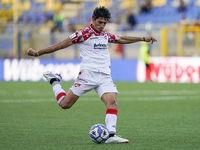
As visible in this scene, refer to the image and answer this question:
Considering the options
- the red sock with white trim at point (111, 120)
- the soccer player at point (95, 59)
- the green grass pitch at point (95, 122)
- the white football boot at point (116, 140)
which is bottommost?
the green grass pitch at point (95, 122)

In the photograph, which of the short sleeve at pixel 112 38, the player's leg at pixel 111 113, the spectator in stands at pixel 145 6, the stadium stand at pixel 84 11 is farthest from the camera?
the spectator in stands at pixel 145 6

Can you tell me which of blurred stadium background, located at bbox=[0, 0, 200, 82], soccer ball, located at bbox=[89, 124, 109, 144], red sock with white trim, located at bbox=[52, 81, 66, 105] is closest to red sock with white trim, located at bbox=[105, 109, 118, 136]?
soccer ball, located at bbox=[89, 124, 109, 144]

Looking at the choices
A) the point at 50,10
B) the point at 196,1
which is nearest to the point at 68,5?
the point at 50,10

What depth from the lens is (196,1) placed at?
27938 millimetres

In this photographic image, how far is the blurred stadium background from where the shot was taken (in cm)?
2177

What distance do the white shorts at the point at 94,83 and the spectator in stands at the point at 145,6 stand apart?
2296cm

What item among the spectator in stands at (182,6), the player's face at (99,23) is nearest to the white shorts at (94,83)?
the player's face at (99,23)

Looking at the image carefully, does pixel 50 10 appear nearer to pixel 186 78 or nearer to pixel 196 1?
pixel 196 1

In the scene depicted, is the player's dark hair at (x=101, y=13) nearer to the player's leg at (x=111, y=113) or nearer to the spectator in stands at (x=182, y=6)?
the player's leg at (x=111, y=113)

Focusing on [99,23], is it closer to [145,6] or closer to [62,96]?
[62,96]

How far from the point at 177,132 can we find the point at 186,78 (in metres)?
14.1

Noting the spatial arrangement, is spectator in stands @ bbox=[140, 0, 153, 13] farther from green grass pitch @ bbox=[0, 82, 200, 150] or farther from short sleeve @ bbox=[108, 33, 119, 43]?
short sleeve @ bbox=[108, 33, 119, 43]

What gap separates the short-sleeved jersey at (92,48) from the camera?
20.9ft

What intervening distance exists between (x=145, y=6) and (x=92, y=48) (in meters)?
23.2
